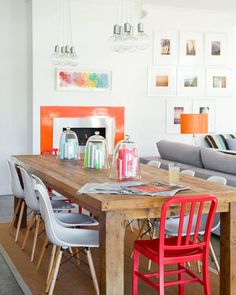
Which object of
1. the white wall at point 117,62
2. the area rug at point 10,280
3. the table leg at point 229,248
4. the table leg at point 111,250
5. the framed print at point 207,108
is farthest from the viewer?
the framed print at point 207,108

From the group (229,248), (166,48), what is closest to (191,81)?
(166,48)

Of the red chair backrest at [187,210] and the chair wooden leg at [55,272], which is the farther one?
the chair wooden leg at [55,272]

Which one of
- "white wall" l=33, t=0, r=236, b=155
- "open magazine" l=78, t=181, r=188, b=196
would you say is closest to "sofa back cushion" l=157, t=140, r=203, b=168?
"white wall" l=33, t=0, r=236, b=155

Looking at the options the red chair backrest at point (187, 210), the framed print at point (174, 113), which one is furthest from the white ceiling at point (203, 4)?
the red chair backrest at point (187, 210)

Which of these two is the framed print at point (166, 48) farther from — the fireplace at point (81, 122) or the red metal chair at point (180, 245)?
the red metal chair at point (180, 245)

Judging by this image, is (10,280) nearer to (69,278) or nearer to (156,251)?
(69,278)

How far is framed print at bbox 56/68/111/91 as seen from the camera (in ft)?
24.2

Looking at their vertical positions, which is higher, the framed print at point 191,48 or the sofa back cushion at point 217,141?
the framed print at point 191,48

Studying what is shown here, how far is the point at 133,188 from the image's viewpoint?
2.96 metres

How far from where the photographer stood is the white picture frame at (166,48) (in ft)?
27.0

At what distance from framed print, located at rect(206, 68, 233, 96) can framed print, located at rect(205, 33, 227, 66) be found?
15 cm

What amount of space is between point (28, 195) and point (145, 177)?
104cm

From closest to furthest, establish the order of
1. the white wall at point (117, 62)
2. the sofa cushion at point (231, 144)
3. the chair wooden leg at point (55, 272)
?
1. the chair wooden leg at point (55, 272)
2. the white wall at point (117, 62)
3. the sofa cushion at point (231, 144)

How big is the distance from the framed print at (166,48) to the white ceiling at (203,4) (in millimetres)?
540
